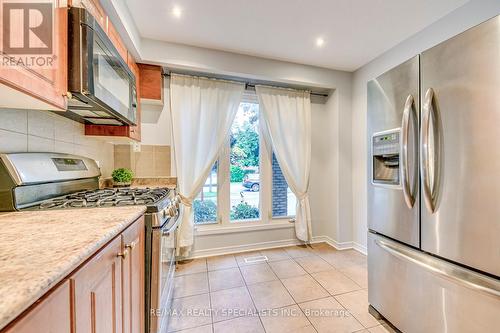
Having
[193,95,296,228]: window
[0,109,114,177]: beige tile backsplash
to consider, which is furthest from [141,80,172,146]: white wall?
[193,95,296,228]: window

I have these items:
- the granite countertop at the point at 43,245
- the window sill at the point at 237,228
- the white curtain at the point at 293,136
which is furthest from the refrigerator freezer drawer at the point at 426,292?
the granite countertop at the point at 43,245

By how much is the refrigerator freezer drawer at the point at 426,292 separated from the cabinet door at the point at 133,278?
5.21 ft

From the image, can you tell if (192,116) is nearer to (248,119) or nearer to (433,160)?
(248,119)

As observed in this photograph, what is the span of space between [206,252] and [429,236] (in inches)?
92.1

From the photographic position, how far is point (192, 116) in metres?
2.63

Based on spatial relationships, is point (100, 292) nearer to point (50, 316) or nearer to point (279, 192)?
point (50, 316)

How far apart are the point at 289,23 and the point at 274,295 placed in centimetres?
256

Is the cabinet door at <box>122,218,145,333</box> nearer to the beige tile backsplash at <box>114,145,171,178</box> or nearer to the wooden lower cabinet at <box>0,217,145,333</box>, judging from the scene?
the wooden lower cabinet at <box>0,217,145,333</box>

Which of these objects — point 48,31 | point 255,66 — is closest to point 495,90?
point 48,31

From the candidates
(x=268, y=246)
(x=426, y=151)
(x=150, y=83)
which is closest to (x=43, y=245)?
(x=426, y=151)

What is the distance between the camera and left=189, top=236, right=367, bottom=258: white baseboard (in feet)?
9.12

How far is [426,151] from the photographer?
120 centimetres

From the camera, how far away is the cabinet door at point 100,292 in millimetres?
625

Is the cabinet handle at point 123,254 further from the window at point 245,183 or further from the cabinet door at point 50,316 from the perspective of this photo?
the window at point 245,183
